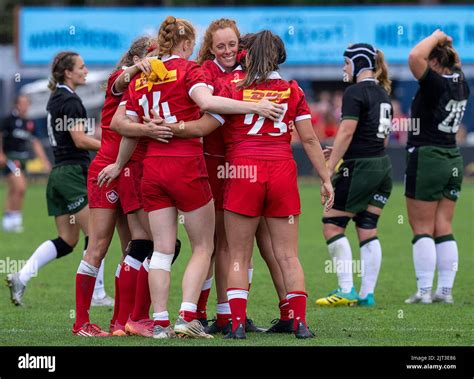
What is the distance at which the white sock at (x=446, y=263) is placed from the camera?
10703 mm

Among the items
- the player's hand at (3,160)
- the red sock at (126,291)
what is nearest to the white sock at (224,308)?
the red sock at (126,291)

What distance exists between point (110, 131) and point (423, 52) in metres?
3.15

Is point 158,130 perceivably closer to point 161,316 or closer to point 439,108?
point 161,316

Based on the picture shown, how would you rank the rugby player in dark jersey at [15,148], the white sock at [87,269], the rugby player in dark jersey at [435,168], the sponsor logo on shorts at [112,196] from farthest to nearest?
the rugby player in dark jersey at [15,148] → the rugby player in dark jersey at [435,168] → the white sock at [87,269] → the sponsor logo on shorts at [112,196]

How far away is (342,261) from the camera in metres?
10.6

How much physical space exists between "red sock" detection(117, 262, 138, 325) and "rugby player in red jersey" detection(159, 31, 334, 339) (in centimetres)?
82

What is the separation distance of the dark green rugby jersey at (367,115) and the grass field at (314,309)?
4.98 feet

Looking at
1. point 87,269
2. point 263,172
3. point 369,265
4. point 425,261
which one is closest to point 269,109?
point 263,172

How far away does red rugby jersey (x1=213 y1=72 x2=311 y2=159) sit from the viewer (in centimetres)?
805

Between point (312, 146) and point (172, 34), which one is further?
point (312, 146)

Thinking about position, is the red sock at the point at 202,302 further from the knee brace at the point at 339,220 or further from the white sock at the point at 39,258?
the white sock at the point at 39,258

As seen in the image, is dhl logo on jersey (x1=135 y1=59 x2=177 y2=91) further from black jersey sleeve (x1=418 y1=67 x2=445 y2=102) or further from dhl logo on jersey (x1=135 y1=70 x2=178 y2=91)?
black jersey sleeve (x1=418 y1=67 x2=445 y2=102)

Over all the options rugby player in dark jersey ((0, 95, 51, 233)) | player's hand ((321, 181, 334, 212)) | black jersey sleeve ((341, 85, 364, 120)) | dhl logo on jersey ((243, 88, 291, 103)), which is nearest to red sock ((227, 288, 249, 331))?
player's hand ((321, 181, 334, 212))
